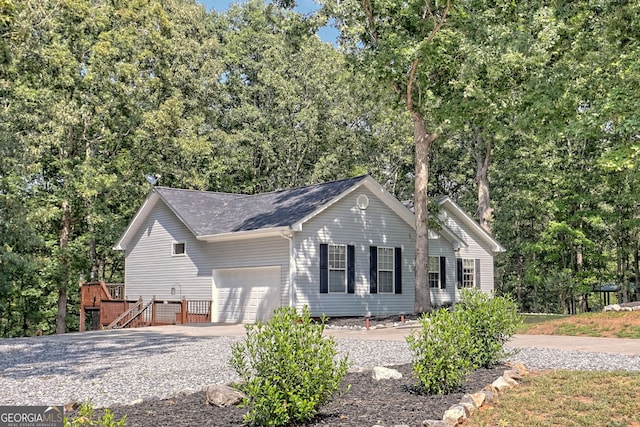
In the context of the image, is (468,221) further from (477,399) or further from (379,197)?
(477,399)

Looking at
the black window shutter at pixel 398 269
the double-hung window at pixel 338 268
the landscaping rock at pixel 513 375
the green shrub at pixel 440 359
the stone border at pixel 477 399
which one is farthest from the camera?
the black window shutter at pixel 398 269

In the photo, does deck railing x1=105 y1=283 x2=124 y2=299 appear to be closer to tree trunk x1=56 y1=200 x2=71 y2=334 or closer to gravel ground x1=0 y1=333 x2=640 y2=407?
tree trunk x1=56 y1=200 x2=71 y2=334

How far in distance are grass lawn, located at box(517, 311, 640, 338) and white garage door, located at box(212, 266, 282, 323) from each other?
8.53 m

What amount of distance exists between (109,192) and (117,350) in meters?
18.1

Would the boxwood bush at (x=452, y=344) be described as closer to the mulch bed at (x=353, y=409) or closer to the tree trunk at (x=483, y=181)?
the mulch bed at (x=353, y=409)

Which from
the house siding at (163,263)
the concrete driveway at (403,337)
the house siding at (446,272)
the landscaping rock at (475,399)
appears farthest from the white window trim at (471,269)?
the landscaping rock at (475,399)

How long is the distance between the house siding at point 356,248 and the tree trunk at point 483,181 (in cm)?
1049

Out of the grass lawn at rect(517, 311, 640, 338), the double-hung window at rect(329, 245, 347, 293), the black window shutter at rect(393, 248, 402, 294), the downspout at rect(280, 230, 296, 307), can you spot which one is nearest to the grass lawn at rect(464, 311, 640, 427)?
the grass lawn at rect(517, 311, 640, 338)

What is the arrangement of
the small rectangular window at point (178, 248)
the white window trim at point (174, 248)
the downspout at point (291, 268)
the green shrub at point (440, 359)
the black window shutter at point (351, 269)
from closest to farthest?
the green shrub at point (440, 359) < the downspout at point (291, 268) < the black window shutter at point (351, 269) < the white window trim at point (174, 248) < the small rectangular window at point (178, 248)

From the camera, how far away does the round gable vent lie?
23406 mm

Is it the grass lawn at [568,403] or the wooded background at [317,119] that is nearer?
the grass lawn at [568,403]


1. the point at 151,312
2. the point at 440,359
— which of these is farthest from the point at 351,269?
the point at 440,359

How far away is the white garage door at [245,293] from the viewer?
22188 mm

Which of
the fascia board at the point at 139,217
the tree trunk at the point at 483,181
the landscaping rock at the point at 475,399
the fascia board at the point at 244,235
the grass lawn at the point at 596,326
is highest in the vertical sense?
the tree trunk at the point at 483,181
